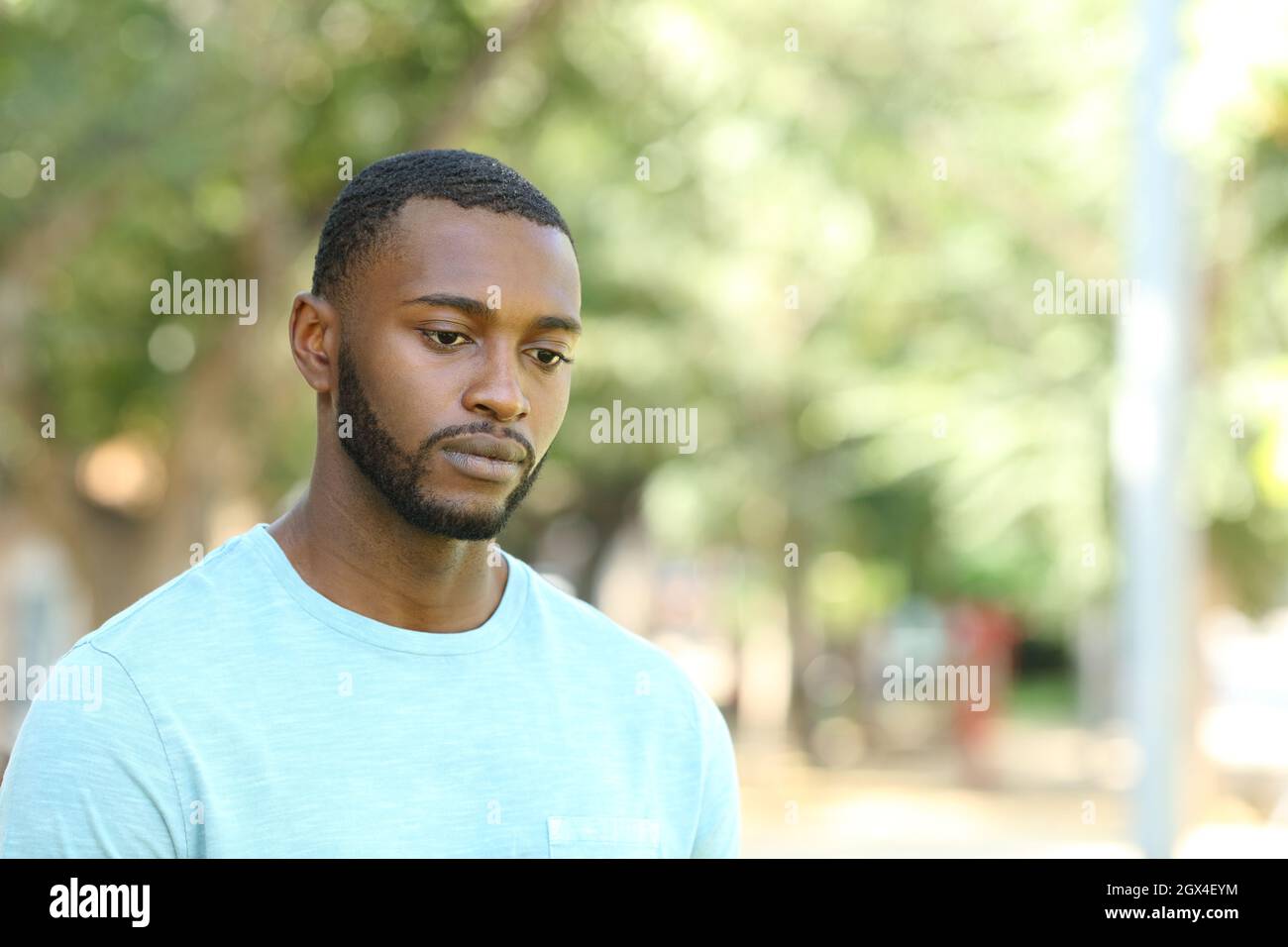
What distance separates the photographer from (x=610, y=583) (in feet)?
102

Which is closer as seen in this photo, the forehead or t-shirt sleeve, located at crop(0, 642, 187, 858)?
t-shirt sleeve, located at crop(0, 642, 187, 858)

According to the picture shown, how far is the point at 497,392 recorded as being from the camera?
2096mm

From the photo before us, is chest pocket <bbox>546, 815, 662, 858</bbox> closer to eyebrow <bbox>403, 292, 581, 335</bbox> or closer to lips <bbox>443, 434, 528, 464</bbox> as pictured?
lips <bbox>443, 434, 528, 464</bbox>

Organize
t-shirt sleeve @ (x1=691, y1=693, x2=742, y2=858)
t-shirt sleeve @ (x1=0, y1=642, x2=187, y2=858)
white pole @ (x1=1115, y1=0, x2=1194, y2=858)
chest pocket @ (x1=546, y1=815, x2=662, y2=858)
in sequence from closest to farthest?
t-shirt sleeve @ (x1=0, y1=642, x2=187, y2=858) → chest pocket @ (x1=546, y1=815, x2=662, y2=858) → t-shirt sleeve @ (x1=691, y1=693, x2=742, y2=858) → white pole @ (x1=1115, y1=0, x2=1194, y2=858)

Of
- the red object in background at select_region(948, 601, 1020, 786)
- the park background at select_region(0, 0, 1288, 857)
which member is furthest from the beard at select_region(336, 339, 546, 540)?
the red object in background at select_region(948, 601, 1020, 786)

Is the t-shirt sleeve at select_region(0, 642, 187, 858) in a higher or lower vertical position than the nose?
lower

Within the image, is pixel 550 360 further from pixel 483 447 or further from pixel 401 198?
pixel 401 198

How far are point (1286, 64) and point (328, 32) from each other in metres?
6.02

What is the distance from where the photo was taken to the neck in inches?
84.2

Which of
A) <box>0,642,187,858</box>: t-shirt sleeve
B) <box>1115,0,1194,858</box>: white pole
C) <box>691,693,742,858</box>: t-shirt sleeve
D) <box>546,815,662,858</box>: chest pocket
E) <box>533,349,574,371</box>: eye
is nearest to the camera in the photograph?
<box>0,642,187,858</box>: t-shirt sleeve

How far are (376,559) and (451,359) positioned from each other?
29 cm

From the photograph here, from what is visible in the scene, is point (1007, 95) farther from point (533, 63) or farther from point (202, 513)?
point (202, 513)

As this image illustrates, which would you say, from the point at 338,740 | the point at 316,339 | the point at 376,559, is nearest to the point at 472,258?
the point at 316,339
